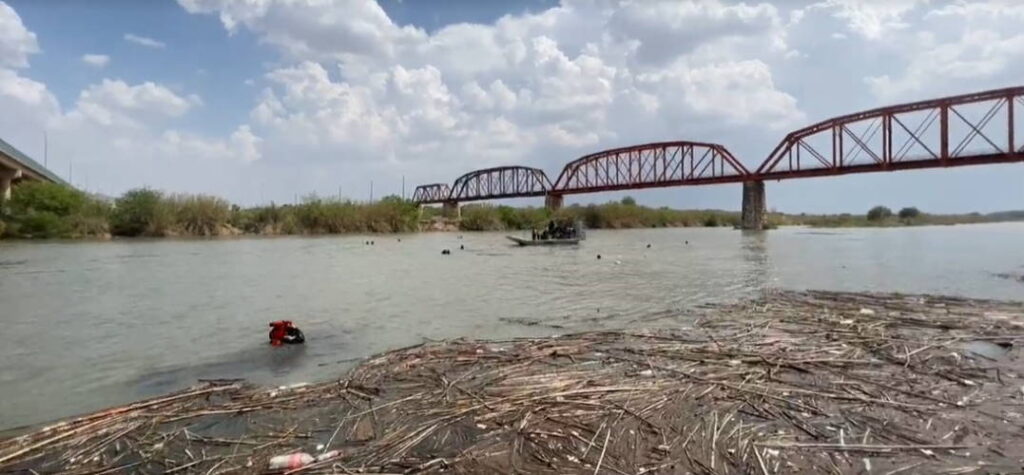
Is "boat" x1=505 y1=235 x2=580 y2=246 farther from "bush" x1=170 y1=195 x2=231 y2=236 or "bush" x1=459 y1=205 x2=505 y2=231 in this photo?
"bush" x1=459 y1=205 x2=505 y2=231

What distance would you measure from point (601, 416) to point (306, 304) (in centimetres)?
1149

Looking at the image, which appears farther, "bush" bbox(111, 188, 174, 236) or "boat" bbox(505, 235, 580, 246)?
"bush" bbox(111, 188, 174, 236)

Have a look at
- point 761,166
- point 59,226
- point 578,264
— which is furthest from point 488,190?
point 578,264

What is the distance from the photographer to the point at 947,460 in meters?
4.76

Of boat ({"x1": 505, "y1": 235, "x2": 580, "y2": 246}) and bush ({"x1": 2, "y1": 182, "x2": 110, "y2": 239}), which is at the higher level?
bush ({"x1": 2, "y1": 182, "x2": 110, "y2": 239})

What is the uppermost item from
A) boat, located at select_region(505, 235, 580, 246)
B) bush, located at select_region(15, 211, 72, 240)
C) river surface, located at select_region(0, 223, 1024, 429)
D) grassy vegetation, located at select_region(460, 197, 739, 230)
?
grassy vegetation, located at select_region(460, 197, 739, 230)

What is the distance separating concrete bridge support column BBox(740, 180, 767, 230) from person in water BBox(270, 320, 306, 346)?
9531cm

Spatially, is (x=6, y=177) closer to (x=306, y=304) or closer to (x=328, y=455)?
(x=306, y=304)

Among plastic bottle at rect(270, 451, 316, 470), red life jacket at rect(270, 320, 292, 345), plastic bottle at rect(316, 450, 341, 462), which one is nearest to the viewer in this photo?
plastic bottle at rect(270, 451, 316, 470)

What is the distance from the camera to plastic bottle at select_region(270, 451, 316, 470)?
4660 mm

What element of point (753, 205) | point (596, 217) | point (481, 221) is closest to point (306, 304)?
point (481, 221)

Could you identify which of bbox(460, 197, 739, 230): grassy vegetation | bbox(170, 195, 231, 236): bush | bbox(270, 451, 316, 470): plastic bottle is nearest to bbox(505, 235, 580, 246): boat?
bbox(460, 197, 739, 230): grassy vegetation

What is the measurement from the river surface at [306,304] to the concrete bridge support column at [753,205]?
6802 cm

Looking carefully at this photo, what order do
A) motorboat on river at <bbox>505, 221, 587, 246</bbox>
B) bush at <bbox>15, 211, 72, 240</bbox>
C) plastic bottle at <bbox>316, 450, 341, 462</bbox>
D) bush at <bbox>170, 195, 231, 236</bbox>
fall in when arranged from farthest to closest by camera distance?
bush at <bbox>170, 195, 231, 236</bbox> → bush at <bbox>15, 211, 72, 240</bbox> → motorboat on river at <bbox>505, 221, 587, 246</bbox> → plastic bottle at <bbox>316, 450, 341, 462</bbox>
